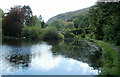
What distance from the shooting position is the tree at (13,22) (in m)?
56.5

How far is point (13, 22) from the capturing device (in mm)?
56969

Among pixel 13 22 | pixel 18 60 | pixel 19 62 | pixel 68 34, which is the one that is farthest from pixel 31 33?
pixel 19 62

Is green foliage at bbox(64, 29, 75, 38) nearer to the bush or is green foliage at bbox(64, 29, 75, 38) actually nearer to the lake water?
the bush

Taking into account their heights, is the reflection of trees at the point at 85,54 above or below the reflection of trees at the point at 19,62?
below

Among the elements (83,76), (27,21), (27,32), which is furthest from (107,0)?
(27,21)

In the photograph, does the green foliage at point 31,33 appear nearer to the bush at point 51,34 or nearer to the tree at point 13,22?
the tree at point 13,22

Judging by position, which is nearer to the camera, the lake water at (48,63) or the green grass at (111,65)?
the green grass at (111,65)

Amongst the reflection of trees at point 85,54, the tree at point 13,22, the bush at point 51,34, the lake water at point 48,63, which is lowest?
the reflection of trees at point 85,54

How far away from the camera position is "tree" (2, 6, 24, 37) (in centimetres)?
5653

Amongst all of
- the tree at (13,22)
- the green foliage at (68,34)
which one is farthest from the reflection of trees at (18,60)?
the green foliage at (68,34)

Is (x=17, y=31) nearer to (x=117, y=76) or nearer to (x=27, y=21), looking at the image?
(x=27, y=21)

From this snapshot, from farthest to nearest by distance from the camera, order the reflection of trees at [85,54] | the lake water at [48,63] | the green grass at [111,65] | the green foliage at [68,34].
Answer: the green foliage at [68,34] → the reflection of trees at [85,54] → the lake water at [48,63] → the green grass at [111,65]

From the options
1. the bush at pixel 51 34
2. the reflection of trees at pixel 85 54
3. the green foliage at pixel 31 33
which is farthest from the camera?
the bush at pixel 51 34

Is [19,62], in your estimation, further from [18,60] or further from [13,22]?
[13,22]
